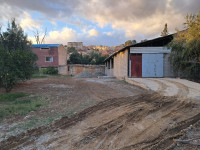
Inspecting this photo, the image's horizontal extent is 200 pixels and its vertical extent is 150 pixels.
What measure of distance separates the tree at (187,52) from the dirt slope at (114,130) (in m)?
6.88

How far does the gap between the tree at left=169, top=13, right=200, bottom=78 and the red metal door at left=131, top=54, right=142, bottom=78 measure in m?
2.77

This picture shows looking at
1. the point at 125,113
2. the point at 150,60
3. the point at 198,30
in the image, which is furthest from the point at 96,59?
the point at 125,113

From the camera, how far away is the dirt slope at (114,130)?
8.89 feet

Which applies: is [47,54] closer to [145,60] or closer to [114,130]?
[145,60]

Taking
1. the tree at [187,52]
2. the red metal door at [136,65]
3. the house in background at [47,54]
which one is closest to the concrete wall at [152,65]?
the red metal door at [136,65]

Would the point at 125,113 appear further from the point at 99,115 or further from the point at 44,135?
the point at 44,135

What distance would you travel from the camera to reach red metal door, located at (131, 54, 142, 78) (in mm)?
13531

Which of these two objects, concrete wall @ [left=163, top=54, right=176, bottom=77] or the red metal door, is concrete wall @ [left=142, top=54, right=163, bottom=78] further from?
concrete wall @ [left=163, top=54, right=176, bottom=77]

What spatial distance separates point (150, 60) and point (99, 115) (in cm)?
1079

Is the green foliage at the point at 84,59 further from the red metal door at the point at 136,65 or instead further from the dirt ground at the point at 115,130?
the dirt ground at the point at 115,130

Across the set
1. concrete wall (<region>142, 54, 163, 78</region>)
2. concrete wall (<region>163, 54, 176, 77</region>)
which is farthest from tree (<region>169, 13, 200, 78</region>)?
concrete wall (<region>142, 54, 163, 78</region>)

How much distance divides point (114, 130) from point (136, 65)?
10994 mm

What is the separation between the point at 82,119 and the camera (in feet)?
13.2

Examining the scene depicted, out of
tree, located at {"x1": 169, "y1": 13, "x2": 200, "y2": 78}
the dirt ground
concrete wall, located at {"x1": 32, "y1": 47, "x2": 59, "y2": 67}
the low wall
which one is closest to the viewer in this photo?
the dirt ground
